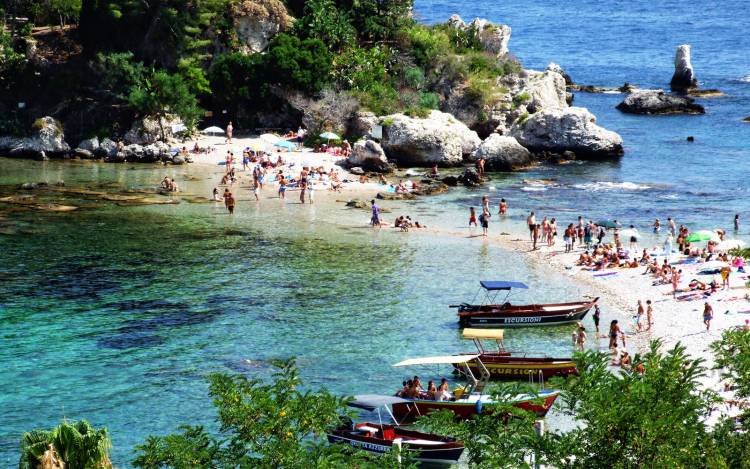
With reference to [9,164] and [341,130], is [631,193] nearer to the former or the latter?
[341,130]

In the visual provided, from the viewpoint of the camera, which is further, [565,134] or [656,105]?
[656,105]

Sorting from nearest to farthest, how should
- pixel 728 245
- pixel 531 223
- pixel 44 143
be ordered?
pixel 728 245, pixel 531 223, pixel 44 143

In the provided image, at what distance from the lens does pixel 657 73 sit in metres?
129

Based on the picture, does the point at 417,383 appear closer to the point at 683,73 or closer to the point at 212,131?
the point at 212,131

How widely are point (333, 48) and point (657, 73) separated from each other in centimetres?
6030

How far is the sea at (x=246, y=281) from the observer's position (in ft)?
119

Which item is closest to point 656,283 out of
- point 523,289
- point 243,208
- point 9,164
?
point 523,289

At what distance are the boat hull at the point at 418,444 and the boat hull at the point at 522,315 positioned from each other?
12.6 metres

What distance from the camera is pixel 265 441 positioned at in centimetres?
2150

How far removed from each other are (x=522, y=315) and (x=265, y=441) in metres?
22.9

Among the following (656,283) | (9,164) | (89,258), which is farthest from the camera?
(9,164)

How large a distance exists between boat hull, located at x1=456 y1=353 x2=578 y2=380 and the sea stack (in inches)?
3357

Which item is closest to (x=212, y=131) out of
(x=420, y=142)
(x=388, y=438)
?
(x=420, y=142)

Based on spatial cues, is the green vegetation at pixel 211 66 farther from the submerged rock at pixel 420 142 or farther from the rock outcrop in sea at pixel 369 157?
the rock outcrop in sea at pixel 369 157
